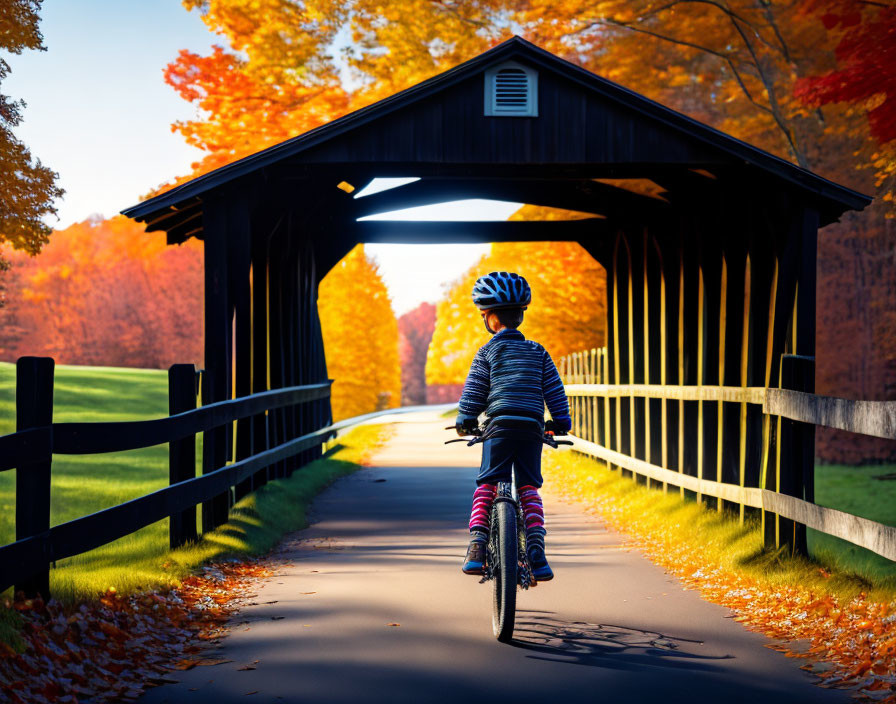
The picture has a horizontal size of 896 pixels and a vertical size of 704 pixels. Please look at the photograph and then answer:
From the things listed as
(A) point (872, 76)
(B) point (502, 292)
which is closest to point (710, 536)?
(B) point (502, 292)

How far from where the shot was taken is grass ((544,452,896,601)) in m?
7.56

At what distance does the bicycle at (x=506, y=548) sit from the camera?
612 centimetres

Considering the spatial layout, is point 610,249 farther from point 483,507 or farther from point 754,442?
point 483,507

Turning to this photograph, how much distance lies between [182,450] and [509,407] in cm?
358

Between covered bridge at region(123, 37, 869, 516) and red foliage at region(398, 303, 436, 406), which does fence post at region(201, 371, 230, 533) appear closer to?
covered bridge at region(123, 37, 869, 516)

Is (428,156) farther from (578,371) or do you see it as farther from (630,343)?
(578,371)

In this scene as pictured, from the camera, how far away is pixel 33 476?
6.14 m

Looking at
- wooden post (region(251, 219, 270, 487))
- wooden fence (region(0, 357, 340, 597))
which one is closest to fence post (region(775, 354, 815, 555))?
wooden fence (region(0, 357, 340, 597))

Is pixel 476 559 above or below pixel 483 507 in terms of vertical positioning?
below

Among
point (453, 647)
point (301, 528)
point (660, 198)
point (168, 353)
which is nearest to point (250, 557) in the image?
point (301, 528)

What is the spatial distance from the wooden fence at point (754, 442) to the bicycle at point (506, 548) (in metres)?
1.86

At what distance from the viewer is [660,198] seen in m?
13.7

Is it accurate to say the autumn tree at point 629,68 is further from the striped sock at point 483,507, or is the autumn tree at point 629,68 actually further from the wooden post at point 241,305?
→ the striped sock at point 483,507

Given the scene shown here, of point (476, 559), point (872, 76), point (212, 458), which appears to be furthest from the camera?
point (872, 76)
